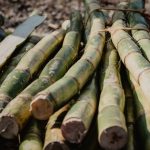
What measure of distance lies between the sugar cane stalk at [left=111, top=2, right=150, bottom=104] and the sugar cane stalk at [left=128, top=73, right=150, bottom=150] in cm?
16

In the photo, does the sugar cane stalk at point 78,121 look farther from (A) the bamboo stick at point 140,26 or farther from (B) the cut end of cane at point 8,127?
(A) the bamboo stick at point 140,26

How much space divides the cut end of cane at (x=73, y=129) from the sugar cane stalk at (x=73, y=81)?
0.24m

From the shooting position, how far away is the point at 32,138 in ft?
10.6

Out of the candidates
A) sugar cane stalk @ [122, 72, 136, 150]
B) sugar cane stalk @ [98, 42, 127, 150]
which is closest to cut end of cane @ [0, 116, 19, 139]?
sugar cane stalk @ [98, 42, 127, 150]

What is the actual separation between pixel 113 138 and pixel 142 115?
51 centimetres

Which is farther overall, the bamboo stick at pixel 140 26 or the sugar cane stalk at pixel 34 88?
the bamboo stick at pixel 140 26

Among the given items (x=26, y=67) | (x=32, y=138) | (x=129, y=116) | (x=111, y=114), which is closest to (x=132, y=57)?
(x=129, y=116)

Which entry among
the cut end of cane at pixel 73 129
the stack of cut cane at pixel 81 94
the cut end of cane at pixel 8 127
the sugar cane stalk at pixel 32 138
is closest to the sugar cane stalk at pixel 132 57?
the stack of cut cane at pixel 81 94

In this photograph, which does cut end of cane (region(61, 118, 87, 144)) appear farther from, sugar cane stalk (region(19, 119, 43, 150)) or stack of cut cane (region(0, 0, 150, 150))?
sugar cane stalk (region(19, 119, 43, 150))

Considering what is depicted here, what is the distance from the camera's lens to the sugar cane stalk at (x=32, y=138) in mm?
3141

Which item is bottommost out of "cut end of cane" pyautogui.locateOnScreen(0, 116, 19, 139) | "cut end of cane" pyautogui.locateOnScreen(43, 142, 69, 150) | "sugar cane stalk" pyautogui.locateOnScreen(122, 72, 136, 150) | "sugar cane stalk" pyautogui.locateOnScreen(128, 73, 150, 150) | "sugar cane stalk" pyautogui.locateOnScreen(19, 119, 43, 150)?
"sugar cane stalk" pyautogui.locateOnScreen(122, 72, 136, 150)

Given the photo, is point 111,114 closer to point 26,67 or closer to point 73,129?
point 73,129

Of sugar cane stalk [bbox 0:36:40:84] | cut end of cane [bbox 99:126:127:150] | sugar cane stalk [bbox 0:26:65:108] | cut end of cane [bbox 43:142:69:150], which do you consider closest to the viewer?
cut end of cane [bbox 99:126:127:150]

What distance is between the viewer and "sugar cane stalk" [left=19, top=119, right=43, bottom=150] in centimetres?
314
